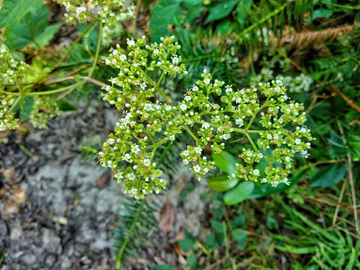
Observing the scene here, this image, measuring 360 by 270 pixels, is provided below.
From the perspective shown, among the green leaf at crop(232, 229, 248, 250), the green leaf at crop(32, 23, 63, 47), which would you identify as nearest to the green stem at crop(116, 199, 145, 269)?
the green leaf at crop(232, 229, 248, 250)

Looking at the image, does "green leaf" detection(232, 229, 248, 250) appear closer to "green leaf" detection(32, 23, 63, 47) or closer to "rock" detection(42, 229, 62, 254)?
"rock" detection(42, 229, 62, 254)

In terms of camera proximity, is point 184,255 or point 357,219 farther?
point 184,255

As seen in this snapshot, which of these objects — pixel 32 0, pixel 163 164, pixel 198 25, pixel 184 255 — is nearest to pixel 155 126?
pixel 163 164

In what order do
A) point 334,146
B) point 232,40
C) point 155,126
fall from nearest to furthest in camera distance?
point 155,126, point 232,40, point 334,146

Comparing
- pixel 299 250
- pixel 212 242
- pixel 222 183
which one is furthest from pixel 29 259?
pixel 299 250

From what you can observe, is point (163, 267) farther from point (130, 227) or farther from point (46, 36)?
point (46, 36)

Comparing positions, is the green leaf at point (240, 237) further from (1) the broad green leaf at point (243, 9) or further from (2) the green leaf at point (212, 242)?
(1) the broad green leaf at point (243, 9)

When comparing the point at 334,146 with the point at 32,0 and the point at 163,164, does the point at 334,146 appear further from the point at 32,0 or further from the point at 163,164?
the point at 32,0

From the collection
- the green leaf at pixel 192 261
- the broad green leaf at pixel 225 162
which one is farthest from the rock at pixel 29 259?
the broad green leaf at pixel 225 162
